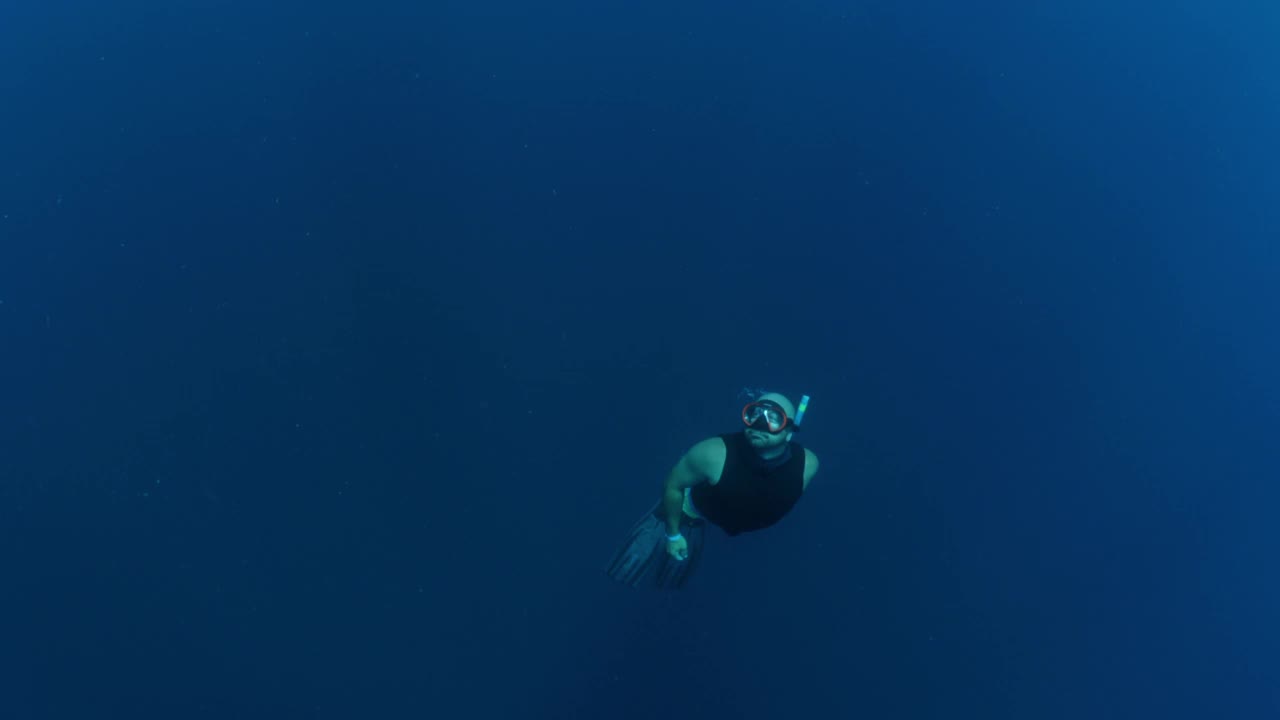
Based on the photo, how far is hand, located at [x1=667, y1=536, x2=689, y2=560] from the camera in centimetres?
259

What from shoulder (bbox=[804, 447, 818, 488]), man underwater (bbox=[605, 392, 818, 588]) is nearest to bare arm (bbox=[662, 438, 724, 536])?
man underwater (bbox=[605, 392, 818, 588])

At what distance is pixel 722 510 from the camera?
238 centimetres

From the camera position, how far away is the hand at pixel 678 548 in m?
2.59

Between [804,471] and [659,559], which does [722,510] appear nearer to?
[804,471]

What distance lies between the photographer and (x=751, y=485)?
2252 millimetres

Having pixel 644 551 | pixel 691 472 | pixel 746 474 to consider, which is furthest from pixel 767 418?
pixel 644 551

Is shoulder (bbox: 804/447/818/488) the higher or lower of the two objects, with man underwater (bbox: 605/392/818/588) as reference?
higher

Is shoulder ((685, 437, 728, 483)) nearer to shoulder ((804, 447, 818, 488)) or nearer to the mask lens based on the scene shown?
the mask lens

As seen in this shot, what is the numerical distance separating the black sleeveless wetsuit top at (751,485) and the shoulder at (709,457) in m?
0.02

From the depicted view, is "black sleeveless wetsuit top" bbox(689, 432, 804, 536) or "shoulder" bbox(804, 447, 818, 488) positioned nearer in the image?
"black sleeveless wetsuit top" bbox(689, 432, 804, 536)

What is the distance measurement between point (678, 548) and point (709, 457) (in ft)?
1.73

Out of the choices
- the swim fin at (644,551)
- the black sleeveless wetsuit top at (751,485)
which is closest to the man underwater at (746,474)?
the black sleeveless wetsuit top at (751,485)

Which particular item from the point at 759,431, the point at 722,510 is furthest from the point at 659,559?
the point at 759,431

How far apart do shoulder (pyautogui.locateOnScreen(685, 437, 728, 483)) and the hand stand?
41 centimetres
